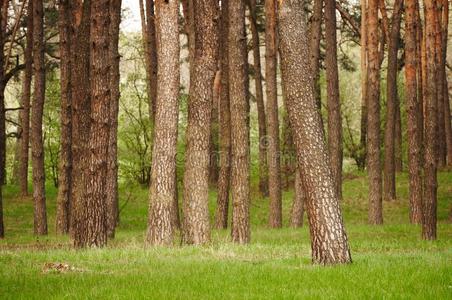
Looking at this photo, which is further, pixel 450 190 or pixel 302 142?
pixel 450 190

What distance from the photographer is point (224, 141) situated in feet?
71.5

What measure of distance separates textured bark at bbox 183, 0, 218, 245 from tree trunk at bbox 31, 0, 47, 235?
871 cm

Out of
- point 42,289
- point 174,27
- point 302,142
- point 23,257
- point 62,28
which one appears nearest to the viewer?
point 42,289

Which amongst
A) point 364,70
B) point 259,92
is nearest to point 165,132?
point 259,92

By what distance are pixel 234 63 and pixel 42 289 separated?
8.93m

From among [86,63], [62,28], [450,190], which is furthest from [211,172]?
[86,63]

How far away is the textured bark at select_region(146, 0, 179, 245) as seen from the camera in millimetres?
14242

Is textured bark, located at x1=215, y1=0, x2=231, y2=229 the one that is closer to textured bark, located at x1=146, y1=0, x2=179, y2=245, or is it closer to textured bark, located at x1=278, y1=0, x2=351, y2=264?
textured bark, located at x1=146, y1=0, x2=179, y2=245

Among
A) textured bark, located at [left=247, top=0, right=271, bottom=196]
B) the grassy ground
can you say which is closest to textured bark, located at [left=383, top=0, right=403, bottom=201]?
textured bark, located at [left=247, top=0, right=271, bottom=196]

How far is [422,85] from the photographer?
27.3 metres

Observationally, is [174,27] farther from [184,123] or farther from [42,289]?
[184,123]

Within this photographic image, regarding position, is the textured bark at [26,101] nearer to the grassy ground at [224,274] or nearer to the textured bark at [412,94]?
the textured bark at [412,94]

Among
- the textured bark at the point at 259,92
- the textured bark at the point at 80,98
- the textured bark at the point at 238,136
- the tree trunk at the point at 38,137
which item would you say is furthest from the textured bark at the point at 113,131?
the textured bark at the point at 259,92

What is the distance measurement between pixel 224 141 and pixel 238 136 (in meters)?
6.02
